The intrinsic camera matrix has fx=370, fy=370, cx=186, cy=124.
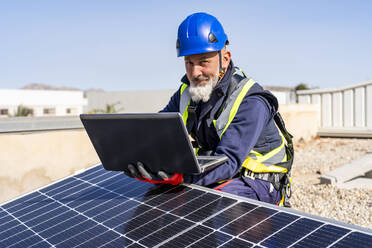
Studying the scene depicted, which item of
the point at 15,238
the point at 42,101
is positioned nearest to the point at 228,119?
the point at 15,238

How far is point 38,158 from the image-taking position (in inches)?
245

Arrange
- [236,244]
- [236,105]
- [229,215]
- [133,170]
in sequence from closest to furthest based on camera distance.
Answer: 1. [236,244]
2. [229,215]
3. [133,170]
4. [236,105]

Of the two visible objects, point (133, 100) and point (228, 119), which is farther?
point (133, 100)

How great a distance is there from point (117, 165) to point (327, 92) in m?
15.9

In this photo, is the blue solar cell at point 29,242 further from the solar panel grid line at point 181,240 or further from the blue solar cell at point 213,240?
the blue solar cell at point 213,240

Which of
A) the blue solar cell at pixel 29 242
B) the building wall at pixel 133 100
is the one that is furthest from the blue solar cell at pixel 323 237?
the building wall at pixel 133 100

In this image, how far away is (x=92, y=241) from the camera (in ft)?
8.04

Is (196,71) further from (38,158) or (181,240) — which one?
(38,158)

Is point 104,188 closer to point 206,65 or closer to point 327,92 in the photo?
point 206,65

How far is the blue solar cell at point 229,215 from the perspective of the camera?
2404 mm

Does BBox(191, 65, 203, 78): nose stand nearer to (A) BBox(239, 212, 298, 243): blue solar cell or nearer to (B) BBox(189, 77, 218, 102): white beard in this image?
(B) BBox(189, 77, 218, 102): white beard

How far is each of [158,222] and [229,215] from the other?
496 mm

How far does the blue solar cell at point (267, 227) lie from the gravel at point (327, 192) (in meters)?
3.88

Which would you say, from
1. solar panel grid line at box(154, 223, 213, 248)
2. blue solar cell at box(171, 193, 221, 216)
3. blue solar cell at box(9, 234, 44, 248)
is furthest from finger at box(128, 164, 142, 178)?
blue solar cell at box(9, 234, 44, 248)
